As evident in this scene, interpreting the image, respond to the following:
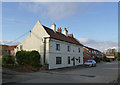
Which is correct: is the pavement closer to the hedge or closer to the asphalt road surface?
the asphalt road surface

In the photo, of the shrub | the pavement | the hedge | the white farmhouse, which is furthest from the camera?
the shrub

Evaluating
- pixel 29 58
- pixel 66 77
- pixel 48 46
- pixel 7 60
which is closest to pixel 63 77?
pixel 66 77

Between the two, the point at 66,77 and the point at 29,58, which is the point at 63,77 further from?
the point at 29,58

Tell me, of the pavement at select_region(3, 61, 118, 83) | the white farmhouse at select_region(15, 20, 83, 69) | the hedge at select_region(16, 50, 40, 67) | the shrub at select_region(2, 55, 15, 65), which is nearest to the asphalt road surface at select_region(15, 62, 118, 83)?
the pavement at select_region(3, 61, 118, 83)

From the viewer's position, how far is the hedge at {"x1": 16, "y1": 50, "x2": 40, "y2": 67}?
1958 cm

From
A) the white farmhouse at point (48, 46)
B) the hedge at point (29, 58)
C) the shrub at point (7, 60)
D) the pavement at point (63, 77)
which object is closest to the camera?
the pavement at point (63, 77)

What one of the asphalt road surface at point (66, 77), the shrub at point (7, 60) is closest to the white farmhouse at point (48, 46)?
the shrub at point (7, 60)

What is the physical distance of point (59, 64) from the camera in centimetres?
2350

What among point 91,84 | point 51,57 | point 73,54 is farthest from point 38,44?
point 91,84

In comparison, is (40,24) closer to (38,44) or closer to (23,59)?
(38,44)

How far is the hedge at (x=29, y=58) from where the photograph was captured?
771 inches

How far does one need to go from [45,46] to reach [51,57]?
219cm

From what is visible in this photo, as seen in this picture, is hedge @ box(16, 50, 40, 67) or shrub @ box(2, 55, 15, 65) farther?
shrub @ box(2, 55, 15, 65)

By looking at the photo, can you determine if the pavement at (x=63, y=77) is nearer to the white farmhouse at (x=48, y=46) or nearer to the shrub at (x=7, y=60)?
the white farmhouse at (x=48, y=46)
